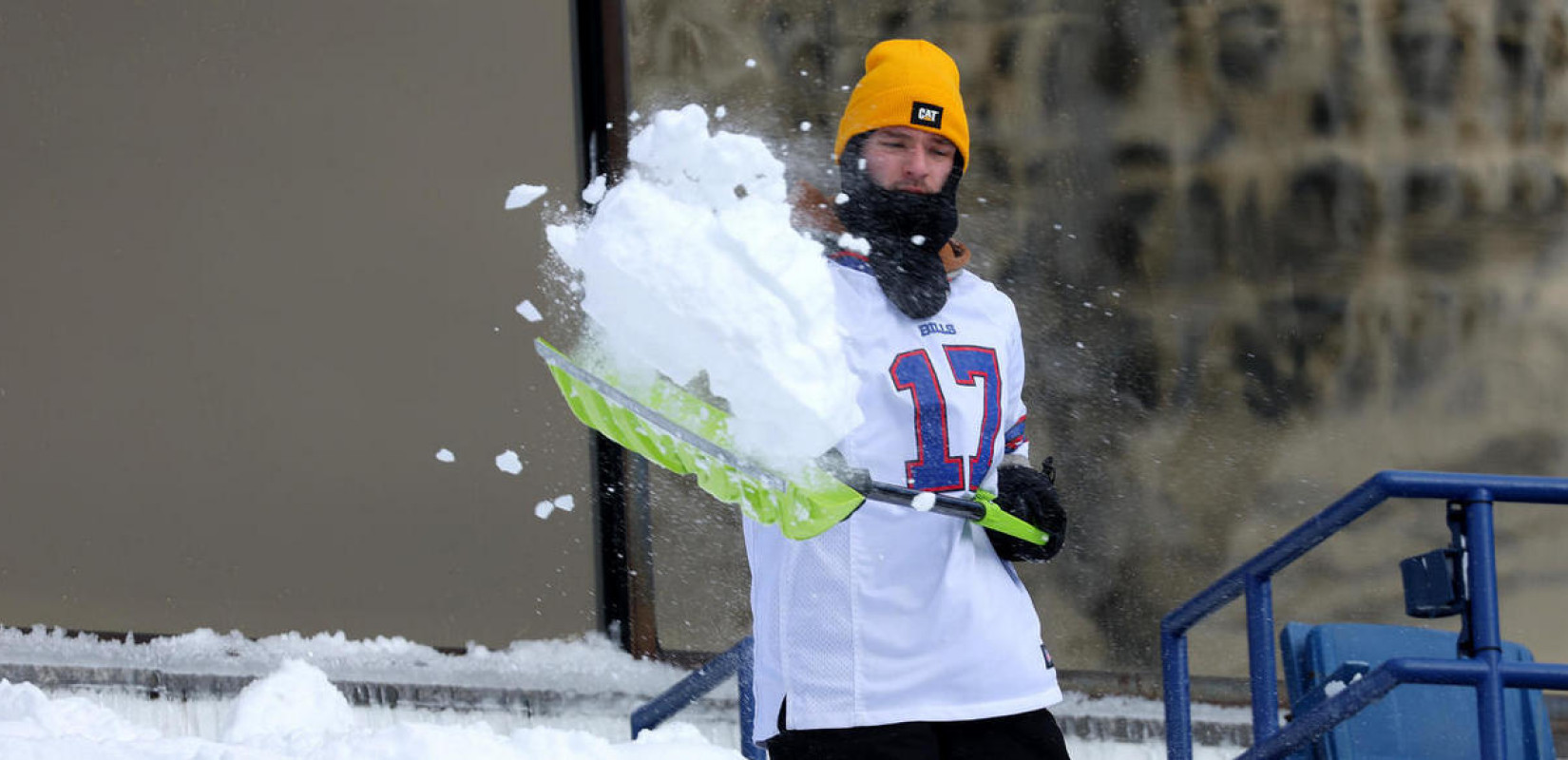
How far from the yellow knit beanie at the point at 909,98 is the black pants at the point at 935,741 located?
0.95 meters

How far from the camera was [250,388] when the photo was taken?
5.39 m

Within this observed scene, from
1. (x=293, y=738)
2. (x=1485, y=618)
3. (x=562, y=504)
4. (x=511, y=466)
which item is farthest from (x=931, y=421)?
(x=562, y=504)

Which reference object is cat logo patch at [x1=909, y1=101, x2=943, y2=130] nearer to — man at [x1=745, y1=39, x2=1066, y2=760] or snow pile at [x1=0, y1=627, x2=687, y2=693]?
man at [x1=745, y1=39, x2=1066, y2=760]

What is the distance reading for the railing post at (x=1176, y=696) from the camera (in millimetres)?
3619

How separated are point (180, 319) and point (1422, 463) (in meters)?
4.02

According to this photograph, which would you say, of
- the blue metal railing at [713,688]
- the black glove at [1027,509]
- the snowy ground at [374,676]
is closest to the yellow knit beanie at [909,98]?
the black glove at [1027,509]

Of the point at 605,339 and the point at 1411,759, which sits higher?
the point at 605,339

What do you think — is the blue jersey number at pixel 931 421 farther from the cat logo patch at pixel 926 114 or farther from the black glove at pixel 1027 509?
the cat logo patch at pixel 926 114

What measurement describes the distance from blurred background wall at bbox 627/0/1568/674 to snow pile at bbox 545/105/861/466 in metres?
2.87

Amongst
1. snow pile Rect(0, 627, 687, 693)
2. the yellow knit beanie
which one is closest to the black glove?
the yellow knit beanie

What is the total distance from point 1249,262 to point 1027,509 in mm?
3041

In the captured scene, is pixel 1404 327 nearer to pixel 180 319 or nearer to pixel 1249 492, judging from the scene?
pixel 1249 492

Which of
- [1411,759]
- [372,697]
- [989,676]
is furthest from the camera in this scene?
[372,697]

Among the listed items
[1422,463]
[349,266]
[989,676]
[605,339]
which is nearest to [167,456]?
[349,266]
